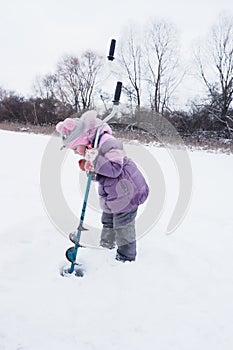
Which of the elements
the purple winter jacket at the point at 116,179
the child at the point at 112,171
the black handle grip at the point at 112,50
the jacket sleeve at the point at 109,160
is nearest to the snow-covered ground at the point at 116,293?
the child at the point at 112,171

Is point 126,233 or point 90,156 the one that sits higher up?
point 90,156

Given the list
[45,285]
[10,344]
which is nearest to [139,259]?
[45,285]

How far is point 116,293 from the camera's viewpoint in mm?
1611

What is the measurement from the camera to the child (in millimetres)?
1694

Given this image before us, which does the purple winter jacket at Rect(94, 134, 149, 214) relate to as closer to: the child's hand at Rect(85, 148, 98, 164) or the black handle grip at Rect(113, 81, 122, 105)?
the child's hand at Rect(85, 148, 98, 164)

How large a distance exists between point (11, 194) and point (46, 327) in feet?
7.25

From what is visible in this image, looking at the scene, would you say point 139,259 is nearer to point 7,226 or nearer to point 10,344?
point 10,344

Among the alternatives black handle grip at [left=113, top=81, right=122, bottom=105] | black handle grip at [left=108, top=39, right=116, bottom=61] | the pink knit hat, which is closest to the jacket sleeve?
the pink knit hat

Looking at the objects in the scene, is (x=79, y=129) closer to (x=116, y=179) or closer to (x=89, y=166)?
(x=89, y=166)

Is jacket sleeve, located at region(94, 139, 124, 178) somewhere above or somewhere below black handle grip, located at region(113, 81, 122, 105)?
below

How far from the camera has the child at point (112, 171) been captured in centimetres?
169

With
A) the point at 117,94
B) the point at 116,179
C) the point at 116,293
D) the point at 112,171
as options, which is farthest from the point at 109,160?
the point at 116,293

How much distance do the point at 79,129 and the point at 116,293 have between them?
3.28ft

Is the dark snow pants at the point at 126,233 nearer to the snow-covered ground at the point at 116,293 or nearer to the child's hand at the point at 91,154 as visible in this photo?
the snow-covered ground at the point at 116,293
